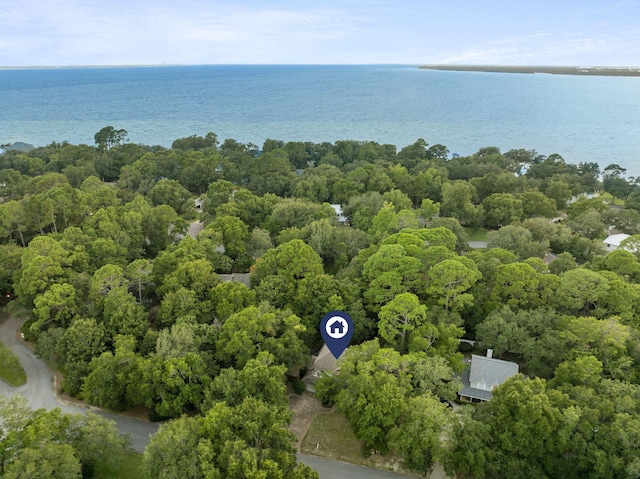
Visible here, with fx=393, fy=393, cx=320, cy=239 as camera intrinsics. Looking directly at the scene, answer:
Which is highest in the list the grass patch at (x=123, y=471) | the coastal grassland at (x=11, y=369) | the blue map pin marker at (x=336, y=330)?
the blue map pin marker at (x=336, y=330)

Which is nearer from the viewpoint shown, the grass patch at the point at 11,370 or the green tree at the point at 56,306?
the grass patch at the point at 11,370

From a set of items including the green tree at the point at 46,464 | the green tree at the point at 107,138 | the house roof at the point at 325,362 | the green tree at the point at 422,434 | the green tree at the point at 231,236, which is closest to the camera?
the green tree at the point at 46,464

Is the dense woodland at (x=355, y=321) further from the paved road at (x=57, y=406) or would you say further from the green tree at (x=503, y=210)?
the paved road at (x=57, y=406)

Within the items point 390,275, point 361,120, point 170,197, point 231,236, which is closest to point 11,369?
point 231,236

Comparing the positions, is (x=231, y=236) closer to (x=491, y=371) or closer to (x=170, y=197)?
(x=170, y=197)

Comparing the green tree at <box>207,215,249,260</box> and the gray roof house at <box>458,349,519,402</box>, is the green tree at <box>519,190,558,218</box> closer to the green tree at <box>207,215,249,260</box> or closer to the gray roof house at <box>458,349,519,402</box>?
the gray roof house at <box>458,349,519,402</box>

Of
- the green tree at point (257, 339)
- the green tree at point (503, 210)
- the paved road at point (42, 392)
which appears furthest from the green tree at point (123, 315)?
the green tree at point (503, 210)

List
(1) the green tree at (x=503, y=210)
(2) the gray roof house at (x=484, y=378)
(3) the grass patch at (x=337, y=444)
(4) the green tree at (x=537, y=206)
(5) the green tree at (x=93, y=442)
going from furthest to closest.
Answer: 1. (4) the green tree at (x=537, y=206)
2. (1) the green tree at (x=503, y=210)
3. (2) the gray roof house at (x=484, y=378)
4. (3) the grass patch at (x=337, y=444)
5. (5) the green tree at (x=93, y=442)
